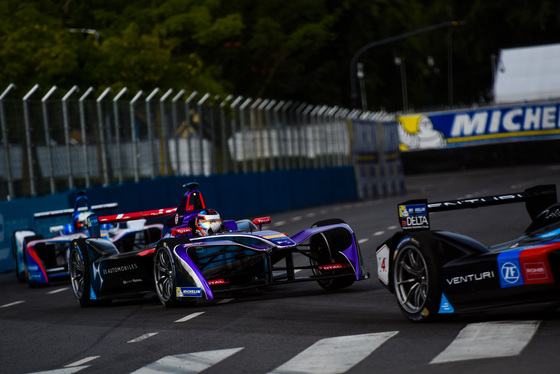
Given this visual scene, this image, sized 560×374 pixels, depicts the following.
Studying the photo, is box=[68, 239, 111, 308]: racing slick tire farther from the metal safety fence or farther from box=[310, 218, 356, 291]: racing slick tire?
the metal safety fence

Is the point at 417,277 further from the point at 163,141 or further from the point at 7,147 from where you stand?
the point at 163,141

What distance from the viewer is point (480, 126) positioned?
59.5 meters

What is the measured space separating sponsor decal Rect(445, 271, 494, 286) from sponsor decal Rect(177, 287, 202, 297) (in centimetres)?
369

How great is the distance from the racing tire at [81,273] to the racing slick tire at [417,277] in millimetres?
5385

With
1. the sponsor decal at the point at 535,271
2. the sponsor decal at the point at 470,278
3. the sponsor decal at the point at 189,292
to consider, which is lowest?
the sponsor decal at the point at 189,292

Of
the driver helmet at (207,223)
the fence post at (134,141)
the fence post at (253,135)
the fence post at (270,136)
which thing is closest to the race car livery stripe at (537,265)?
the driver helmet at (207,223)

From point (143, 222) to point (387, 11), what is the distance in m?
53.2

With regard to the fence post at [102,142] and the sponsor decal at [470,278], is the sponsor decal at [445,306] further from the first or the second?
the fence post at [102,142]

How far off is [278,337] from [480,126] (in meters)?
51.6

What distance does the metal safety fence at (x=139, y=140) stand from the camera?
22.6 m

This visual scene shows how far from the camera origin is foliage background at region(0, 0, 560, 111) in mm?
39062

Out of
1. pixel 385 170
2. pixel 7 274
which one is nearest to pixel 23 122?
pixel 7 274

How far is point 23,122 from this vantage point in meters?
22.6

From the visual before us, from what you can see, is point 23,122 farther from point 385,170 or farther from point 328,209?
point 385,170
